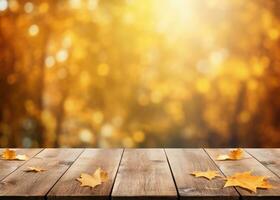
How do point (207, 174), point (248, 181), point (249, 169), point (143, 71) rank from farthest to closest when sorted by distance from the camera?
1. point (143, 71)
2. point (249, 169)
3. point (207, 174)
4. point (248, 181)

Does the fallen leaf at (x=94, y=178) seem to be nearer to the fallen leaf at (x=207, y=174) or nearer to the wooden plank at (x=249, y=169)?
the fallen leaf at (x=207, y=174)

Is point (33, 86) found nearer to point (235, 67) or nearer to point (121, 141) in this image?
point (121, 141)

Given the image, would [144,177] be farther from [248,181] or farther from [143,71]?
[143,71]

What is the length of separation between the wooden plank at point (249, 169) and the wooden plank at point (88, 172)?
1.35ft

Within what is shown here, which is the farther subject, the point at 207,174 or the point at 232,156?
the point at 232,156

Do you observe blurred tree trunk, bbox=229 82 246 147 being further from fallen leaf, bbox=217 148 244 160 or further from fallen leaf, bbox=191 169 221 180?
fallen leaf, bbox=191 169 221 180

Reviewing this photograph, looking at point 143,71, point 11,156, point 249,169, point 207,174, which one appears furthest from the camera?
point 143,71

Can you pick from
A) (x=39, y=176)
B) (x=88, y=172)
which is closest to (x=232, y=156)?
(x=88, y=172)

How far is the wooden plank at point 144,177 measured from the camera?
1455 mm

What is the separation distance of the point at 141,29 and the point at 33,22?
87cm

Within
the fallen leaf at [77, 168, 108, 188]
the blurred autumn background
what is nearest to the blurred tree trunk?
the blurred autumn background

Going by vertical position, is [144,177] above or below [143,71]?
below

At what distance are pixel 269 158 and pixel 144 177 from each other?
68 cm

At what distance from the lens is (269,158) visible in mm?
2096
